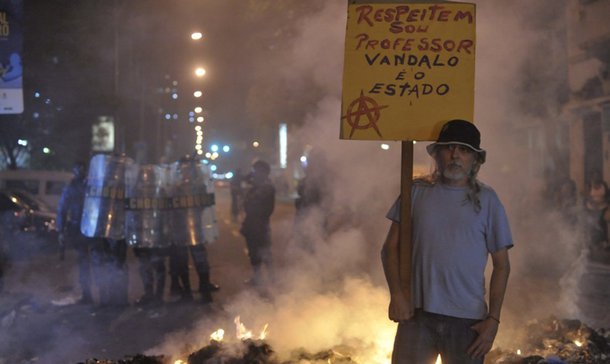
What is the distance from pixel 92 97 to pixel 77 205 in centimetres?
838

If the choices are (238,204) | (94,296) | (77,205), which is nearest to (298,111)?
(77,205)

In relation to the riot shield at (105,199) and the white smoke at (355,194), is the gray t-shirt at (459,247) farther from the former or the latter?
the riot shield at (105,199)

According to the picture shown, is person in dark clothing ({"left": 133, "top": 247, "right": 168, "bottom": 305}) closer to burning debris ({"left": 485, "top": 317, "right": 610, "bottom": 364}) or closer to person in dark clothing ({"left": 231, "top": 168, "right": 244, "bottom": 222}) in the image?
burning debris ({"left": 485, "top": 317, "right": 610, "bottom": 364})

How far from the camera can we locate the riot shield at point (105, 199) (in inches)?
270

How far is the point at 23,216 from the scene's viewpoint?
37.8 ft

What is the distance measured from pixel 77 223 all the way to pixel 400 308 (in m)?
5.74

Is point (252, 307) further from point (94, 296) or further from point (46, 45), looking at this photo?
point (46, 45)

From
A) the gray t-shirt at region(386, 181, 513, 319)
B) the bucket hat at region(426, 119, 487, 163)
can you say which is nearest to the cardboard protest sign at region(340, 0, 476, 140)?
the bucket hat at region(426, 119, 487, 163)

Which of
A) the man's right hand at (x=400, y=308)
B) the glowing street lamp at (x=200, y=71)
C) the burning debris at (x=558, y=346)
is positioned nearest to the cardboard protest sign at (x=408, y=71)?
the man's right hand at (x=400, y=308)

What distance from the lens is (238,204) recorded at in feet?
69.1

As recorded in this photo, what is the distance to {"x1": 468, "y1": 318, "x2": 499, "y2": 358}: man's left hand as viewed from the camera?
2.60 m

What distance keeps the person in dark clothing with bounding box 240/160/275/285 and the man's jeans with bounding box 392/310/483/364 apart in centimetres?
478

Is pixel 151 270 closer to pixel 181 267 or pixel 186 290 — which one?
pixel 181 267

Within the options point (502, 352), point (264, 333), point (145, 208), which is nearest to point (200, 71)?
point (145, 208)
